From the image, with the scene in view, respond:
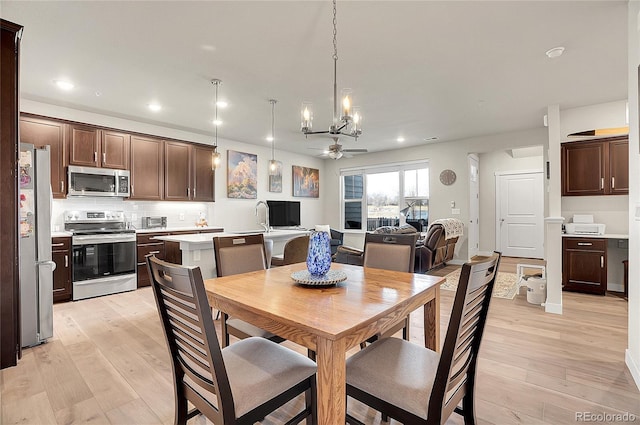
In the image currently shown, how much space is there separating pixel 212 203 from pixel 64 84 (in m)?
2.90

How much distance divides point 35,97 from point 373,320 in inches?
195

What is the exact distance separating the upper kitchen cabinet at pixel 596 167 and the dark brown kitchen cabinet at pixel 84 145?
6727mm

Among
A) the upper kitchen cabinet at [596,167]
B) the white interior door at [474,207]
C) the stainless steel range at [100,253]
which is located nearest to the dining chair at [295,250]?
the stainless steel range at [100,253]

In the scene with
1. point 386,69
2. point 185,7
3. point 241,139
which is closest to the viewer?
point 185,7

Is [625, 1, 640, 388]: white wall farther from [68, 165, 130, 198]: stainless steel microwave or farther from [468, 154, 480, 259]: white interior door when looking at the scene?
[68, 165, 130, 198]: stainless steel microwave

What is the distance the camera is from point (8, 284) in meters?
2.29

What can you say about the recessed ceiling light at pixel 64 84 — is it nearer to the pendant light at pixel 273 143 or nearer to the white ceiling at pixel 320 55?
the white ceiling at pixel 320 55

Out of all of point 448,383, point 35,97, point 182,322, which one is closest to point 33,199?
point 35,97

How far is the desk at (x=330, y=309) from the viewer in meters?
1.06

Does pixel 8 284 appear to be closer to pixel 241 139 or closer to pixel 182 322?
pixel 182 322

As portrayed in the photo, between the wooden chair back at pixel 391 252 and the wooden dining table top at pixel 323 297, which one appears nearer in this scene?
the wooden dining table top at pixel 323 297

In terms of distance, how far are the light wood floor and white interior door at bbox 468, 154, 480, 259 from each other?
3.14 metres

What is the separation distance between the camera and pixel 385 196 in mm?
7559

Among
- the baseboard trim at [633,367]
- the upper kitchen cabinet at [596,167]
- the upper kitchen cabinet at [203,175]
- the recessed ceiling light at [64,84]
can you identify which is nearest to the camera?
the baseboard trim at [633,367]
